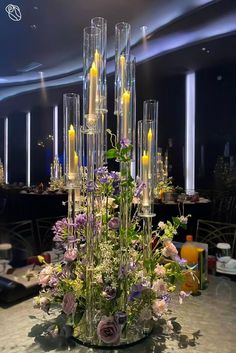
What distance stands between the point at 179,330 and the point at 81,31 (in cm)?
187

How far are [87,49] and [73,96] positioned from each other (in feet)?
0.62

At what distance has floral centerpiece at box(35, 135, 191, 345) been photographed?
0.83m

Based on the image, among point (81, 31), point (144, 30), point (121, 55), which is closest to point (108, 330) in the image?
point (121, 55)

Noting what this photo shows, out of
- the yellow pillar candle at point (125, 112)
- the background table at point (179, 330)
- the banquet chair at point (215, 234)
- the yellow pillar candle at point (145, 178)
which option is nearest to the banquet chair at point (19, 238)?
the background table at point (179, 330)

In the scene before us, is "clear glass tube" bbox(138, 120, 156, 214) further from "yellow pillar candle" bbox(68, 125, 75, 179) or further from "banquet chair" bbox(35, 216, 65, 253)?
"banquet chair" bbox(35, 216, 65, 253)

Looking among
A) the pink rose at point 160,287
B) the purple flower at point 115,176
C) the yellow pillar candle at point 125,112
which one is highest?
the yellow pillar candle at point 125,112

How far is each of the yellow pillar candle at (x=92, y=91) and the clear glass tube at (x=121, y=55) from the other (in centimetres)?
9

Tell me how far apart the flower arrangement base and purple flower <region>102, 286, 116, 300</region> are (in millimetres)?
124

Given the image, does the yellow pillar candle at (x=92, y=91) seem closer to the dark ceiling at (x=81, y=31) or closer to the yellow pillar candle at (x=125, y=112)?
the yellow pillar candle at (x=125, y=112)

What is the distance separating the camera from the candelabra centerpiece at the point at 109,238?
83 cm

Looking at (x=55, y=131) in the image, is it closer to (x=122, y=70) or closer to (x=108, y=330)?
(x=122, y=70)

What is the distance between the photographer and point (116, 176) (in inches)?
33.2

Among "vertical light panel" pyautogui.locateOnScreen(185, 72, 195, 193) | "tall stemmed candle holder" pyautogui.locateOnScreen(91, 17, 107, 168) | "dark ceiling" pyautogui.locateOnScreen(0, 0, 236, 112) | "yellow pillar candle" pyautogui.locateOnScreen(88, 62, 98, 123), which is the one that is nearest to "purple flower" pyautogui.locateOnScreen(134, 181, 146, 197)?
"tall stemmed candle holder" pyautogui.locateOnScreen(91, 17, 107, 168)

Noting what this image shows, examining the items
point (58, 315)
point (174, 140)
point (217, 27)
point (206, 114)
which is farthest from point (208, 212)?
point (58, 315)
